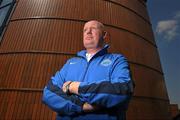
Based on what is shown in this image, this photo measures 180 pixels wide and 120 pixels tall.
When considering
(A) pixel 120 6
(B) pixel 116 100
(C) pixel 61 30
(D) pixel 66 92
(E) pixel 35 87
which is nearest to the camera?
(B) pixel 116 100

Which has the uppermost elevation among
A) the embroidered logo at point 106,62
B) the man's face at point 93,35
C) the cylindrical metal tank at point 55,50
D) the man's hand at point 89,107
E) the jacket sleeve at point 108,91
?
the cylindrical metal tank at point 55,50

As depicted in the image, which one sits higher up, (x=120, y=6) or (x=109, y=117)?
(x=120, y=6)

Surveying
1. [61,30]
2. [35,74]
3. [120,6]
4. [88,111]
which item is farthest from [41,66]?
[88,111]

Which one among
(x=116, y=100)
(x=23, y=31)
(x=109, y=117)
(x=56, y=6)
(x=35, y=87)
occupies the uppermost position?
(x=56, y=6)

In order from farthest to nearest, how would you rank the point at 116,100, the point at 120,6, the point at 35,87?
the point at 120,6 → the point at 35,87 → the point at 116,100

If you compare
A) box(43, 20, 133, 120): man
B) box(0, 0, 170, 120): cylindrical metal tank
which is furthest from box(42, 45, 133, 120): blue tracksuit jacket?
box(0, 0, 170, 120): cylindrical metal tank

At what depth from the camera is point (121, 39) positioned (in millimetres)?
9000

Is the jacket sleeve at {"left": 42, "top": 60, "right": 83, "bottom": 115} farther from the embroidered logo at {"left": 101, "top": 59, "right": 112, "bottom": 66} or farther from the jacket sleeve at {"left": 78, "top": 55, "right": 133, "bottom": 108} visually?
the embroidered logo at {"left": 101, "top": 59, "right": 112, "bottom": 66}

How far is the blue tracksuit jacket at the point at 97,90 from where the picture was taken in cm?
138

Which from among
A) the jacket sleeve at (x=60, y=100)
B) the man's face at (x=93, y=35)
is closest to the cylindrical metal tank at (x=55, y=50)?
the jacket sleeve at (x=60, y=100)

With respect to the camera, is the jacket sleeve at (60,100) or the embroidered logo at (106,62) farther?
the embroidered logo at (106,62)

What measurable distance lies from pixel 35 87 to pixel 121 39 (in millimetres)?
4427

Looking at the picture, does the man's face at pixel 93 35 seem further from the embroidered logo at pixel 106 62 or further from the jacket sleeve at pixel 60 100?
the jacket sleeve at pixel 60 100

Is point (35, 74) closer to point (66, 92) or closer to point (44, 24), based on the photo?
point (44, 24)
